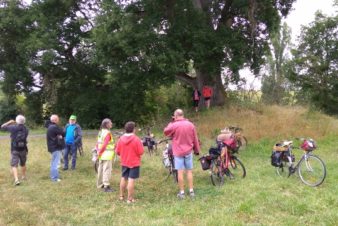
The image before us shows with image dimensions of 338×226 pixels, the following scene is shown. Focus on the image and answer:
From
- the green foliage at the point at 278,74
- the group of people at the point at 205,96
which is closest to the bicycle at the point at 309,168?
the group of people at the point at 205,96

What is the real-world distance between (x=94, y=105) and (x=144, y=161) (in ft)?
57.6

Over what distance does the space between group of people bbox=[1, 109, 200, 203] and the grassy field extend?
0.36 meters

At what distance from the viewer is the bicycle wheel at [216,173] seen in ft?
36.6

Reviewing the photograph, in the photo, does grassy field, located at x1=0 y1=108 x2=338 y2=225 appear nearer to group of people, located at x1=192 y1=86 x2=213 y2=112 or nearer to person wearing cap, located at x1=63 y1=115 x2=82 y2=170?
person wearing cap, located at x1=63 y1=115 x2=82 y2=170

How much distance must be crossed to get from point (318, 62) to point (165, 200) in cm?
3909

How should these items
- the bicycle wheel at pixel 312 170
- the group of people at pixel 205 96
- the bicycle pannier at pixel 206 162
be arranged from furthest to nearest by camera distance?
the group of people at pixel 205 96 → the bicycle pannier at pixel 206 162 → the bicycle wheel at pixel 312 170

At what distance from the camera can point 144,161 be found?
15.3 metres

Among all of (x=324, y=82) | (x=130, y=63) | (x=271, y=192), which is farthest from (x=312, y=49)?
(x=271, y=192)

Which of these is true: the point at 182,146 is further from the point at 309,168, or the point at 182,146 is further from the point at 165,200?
the point at 309,168

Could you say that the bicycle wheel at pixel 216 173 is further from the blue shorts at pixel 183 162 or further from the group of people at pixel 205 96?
the group of people at pixel 205 96

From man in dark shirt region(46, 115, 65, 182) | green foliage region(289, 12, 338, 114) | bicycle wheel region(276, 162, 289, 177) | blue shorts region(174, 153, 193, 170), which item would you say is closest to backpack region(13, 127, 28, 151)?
man in dark shirt region(46, 115, 65, 182)

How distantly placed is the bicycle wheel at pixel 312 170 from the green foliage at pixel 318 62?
34.1 meters

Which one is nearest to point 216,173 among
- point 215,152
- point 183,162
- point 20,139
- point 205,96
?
point 215,152

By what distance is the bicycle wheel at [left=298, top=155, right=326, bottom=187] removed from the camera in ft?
34.8
